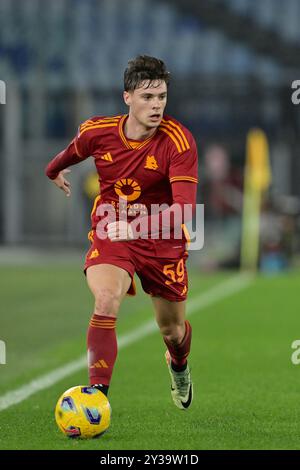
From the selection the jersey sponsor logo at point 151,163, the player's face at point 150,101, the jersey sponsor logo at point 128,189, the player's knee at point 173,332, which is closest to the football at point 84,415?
the player's knee at point 173,332

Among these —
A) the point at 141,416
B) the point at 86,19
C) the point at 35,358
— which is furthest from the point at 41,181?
the point at 141,416

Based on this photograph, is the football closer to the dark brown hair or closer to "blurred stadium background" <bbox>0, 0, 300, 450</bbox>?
the dark brown hair

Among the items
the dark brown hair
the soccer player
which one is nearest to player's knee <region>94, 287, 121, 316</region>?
the soccer player

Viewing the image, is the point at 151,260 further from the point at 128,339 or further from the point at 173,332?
the point at 128,339

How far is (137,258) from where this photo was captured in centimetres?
696

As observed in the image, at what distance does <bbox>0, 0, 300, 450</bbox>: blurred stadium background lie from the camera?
4300 centimetres

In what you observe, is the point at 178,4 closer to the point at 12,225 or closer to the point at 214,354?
the point at 12,225

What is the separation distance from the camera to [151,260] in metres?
7.00

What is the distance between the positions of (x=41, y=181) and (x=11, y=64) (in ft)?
14.4

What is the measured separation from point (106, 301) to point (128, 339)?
5.99 m

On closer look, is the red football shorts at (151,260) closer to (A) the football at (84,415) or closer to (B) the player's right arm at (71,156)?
(B) the player's right arm at (71,156)

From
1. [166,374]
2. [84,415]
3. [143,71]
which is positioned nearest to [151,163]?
[143,71]

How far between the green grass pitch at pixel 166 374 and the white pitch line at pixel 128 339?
101 mm

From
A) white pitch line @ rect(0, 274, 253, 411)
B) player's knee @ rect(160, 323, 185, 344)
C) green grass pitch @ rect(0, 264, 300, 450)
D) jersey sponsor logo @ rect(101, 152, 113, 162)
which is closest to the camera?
green grass pitch @ rect(0, 264, 300, 450)
